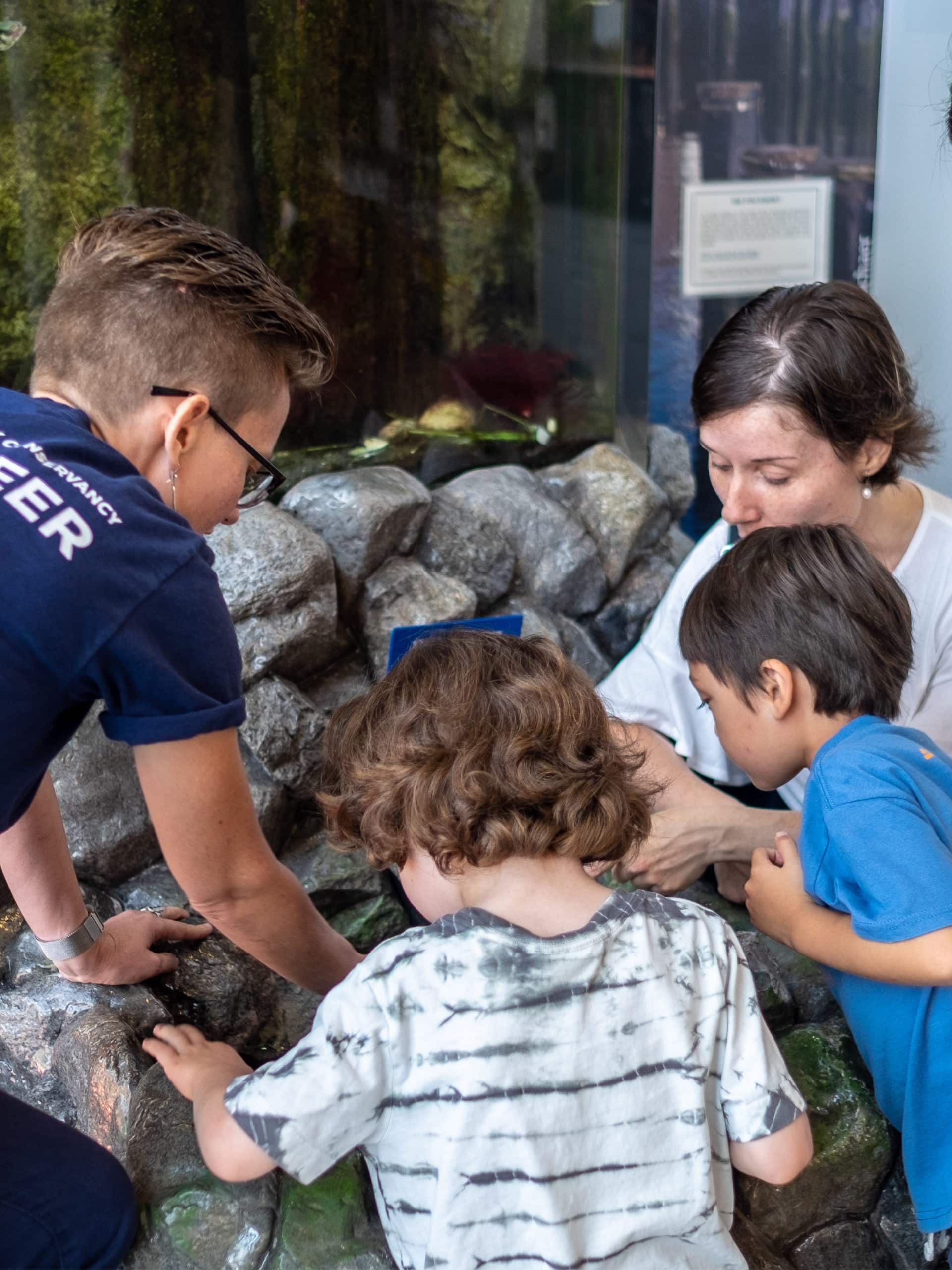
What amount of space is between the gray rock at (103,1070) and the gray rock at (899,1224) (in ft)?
3.58

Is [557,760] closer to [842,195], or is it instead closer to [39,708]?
[39,708]

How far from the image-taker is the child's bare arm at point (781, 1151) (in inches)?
49.7

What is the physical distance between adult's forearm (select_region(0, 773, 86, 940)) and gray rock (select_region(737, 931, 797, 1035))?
1.02 metres

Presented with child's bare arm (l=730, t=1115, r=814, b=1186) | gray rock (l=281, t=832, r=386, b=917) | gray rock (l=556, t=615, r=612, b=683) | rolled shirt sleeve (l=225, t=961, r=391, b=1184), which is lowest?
gray rock (l=281, t=832, r=386, b=917)

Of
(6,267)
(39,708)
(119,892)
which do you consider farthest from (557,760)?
(6,267)

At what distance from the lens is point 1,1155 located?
133cm

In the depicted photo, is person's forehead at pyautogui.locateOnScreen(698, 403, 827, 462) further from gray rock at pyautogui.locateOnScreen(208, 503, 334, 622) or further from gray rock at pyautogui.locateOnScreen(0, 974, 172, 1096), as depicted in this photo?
gray rock at pyautogui.locateOnScreen(0, 974, 172, 1096)

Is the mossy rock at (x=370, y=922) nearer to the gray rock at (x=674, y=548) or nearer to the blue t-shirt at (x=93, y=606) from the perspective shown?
the blue t-shirt at (x=93, y=606)

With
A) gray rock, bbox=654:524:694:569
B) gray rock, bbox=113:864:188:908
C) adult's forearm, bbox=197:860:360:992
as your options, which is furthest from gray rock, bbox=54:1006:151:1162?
gray rock, bbox=654:524:694:569

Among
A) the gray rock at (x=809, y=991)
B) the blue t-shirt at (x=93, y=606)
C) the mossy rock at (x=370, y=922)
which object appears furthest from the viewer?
the mossy rock at (x=370, y=922)

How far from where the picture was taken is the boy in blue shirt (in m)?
1.39

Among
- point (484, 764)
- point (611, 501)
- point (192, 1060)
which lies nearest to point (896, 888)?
point (484, 764)

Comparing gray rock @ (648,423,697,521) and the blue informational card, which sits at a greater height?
the blue informational card

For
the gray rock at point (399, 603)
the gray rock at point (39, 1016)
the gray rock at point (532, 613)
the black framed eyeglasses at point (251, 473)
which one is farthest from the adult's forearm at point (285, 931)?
the gray rock at point (532, 613)
